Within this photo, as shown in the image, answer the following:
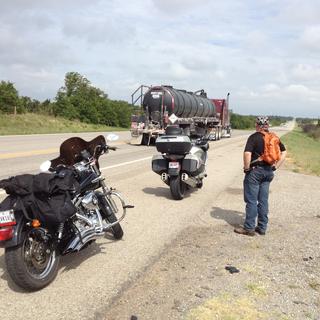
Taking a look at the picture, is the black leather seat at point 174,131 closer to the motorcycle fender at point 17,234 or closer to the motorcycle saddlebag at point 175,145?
the motorcycle saddlebag at point 175,145

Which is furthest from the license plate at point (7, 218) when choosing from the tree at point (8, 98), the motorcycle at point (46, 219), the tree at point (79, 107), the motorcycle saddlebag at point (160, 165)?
the tree at point (79, 107)

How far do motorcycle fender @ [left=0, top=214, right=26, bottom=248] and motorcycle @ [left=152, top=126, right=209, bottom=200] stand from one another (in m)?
4.69

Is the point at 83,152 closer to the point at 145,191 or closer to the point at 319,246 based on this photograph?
the point at 319,246

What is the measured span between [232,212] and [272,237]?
1.62m

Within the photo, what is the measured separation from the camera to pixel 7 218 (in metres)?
4.21

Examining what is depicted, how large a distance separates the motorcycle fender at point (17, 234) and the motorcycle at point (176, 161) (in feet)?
15.4

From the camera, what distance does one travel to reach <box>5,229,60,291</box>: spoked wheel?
4242 millimetres

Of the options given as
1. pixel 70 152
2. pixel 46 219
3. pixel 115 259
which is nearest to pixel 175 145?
pixel 70 152

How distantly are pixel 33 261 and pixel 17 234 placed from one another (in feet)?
1.32

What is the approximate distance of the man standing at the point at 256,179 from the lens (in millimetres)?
6680

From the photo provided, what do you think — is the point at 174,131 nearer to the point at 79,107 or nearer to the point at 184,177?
the point at 184,177

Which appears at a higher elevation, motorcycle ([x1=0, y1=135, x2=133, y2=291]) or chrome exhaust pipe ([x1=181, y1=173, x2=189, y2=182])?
motorcycle ([x1=0, y1=135, x2=133, y2=291])

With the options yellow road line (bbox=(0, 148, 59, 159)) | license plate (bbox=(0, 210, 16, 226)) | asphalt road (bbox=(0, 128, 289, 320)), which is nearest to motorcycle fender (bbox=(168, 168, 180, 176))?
asphalt road (bbox=(0, 128, 289, 320))

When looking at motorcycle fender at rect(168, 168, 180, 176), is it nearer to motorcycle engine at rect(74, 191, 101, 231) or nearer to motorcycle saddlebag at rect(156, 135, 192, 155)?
motorcycle saddlebag at rect(156, 135, 192, 155)
